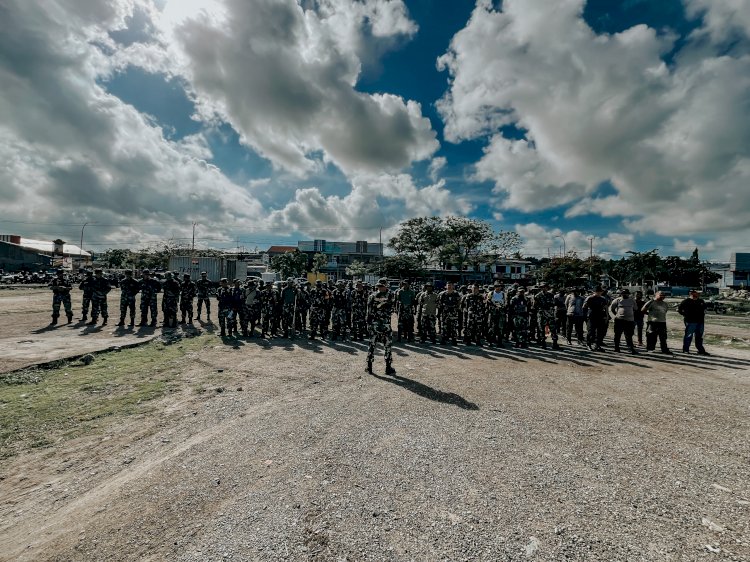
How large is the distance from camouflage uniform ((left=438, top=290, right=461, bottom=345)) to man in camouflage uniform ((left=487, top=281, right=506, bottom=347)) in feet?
3.48

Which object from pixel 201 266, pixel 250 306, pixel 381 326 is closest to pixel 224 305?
pixel 250 306

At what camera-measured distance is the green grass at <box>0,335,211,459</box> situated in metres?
4.51

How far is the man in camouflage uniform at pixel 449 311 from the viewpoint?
11.1 metres

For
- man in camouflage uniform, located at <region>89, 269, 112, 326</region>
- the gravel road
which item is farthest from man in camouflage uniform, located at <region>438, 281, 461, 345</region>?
man in camouflage uniform, located at <region>89, 269, 112, 326</region>

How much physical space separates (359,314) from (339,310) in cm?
70

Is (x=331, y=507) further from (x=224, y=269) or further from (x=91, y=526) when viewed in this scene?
(x=224, y=269)

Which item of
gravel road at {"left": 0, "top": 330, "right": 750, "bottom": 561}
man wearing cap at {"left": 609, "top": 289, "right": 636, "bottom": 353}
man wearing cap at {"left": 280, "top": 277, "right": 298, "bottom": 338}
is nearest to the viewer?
gravel road at {"left": 0, "top": 330, "right": 750, "bottom": 561}

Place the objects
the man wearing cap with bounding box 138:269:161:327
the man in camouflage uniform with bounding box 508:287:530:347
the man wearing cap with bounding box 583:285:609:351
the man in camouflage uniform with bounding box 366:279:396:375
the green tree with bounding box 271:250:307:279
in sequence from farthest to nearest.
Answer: the green tree with bounding box 271:250:307:279 → the man wearing cap with bounding box 138:269:161:327 → the man in camouflage uniform with bounding box 508:287:530:347 → the man wearing cap with bounding box 583:285:609:351 → the man in camouflage uniform with bounding box 366:279:396:375

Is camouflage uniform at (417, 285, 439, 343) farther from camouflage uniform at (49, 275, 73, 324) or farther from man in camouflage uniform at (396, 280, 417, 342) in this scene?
camouflage uniform at (49, 275, 73, 324)

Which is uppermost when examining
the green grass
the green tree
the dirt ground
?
the green tree

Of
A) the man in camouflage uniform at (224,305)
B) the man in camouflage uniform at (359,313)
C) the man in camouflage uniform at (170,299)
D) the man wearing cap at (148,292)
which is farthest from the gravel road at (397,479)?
the man wearing cap at (148,292)

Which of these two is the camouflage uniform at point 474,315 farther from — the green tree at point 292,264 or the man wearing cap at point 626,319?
the green tree at point 292,264

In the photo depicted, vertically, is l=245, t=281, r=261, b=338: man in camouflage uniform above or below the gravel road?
above

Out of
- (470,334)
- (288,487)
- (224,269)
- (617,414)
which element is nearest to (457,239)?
(224,269)
